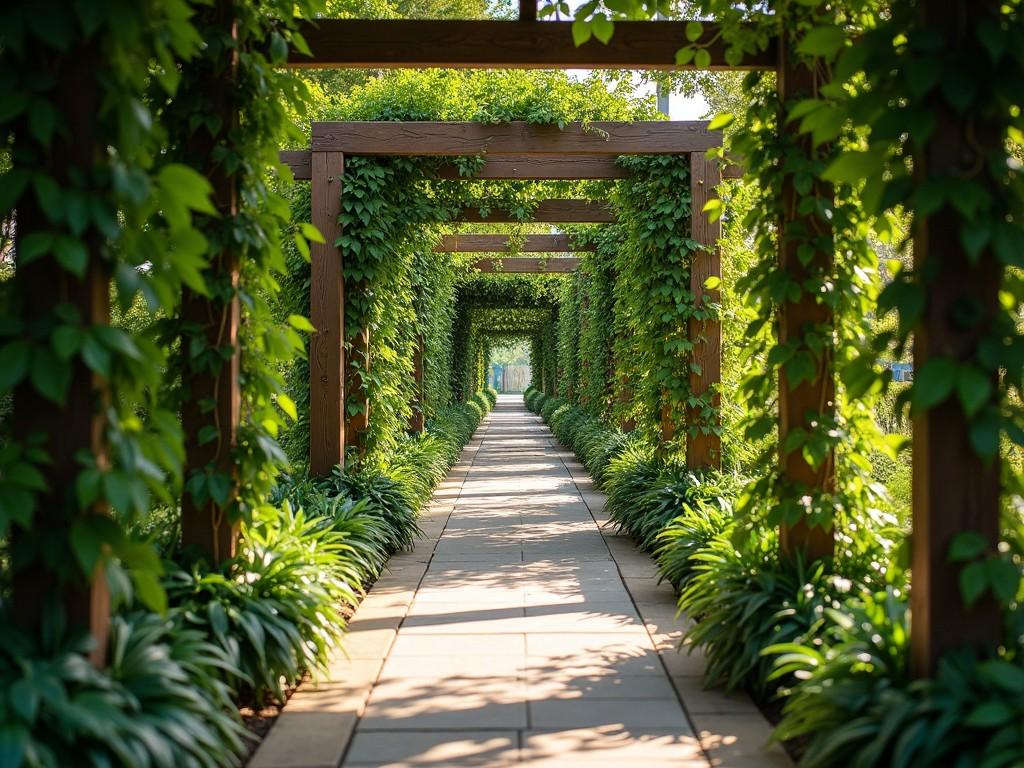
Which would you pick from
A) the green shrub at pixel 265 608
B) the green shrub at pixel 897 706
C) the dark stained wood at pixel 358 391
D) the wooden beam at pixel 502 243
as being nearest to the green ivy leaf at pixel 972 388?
the green shrub at pixel 897 706

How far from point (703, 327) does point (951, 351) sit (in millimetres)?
4747

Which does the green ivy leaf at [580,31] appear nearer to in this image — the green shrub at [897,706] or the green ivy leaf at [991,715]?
the green shrub at [897,706]

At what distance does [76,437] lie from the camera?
2.16 metres

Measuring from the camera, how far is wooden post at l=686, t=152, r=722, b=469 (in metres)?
6.82

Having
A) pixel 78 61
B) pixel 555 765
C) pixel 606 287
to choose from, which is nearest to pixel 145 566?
pixel 78 61

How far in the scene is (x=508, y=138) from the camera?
6.90 meters

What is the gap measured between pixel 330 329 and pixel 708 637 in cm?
397

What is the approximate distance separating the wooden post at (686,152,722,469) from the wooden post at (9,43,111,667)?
515cm

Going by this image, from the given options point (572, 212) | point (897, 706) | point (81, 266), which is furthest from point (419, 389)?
point (81, 266)

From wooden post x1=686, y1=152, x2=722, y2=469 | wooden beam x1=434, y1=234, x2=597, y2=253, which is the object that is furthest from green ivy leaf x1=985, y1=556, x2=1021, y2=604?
wooden beam x1=434, y1=234, x2=597, y2=253

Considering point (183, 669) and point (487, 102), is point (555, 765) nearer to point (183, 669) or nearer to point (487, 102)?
point (183, 669)

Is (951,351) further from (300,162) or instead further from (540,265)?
(540,265)

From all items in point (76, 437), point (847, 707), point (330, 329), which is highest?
point (330, 329)

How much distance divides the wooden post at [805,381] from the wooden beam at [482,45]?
1067mm
